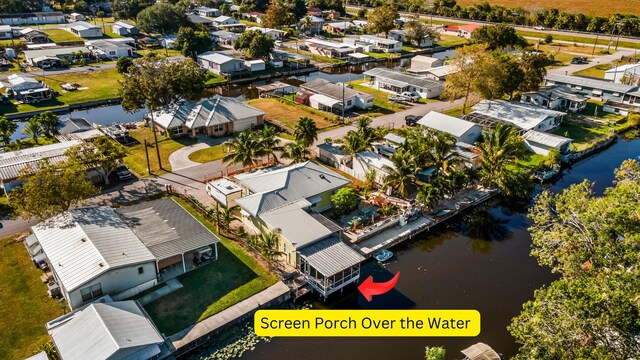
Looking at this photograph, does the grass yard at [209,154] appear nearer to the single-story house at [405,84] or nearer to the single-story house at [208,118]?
the single-story house at [208,118]

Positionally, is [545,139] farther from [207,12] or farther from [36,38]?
[207,12]

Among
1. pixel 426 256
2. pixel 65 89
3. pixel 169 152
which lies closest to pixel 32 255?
pixel 169 152

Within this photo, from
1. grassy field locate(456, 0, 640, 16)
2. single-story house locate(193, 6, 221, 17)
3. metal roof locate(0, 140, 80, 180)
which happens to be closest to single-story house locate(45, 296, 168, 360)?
metal roof locate(0, 140, 80, 180)

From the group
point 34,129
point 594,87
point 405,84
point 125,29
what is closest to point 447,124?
point 405,84

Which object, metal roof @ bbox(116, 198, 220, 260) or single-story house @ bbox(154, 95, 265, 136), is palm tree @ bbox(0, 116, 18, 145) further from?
metal roof @ bbox(116, 198, 220, 260)

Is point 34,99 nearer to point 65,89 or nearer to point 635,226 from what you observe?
point 65,89
